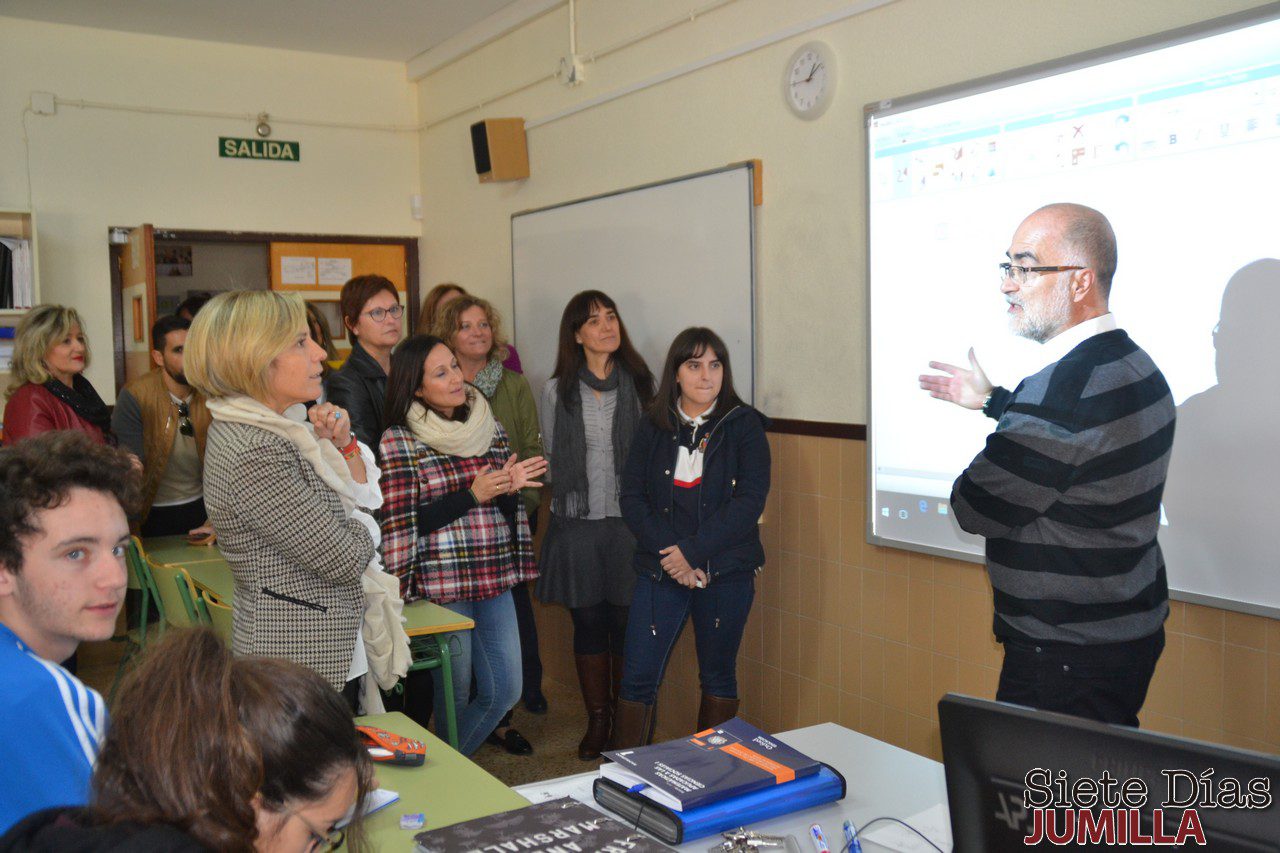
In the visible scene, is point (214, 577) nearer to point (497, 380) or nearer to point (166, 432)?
point (166, 432)

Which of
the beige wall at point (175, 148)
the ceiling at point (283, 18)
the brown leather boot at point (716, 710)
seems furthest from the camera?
the beige wall at point (175, 148)

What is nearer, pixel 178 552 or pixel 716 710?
pixel 716 710

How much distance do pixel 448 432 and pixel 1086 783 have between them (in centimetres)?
248

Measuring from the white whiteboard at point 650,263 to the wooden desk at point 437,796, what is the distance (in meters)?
2.13

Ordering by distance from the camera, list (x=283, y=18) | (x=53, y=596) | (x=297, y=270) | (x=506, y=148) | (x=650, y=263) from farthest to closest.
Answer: (x=297, y=270)
(x=283, y=18)
(x=506, y=148)
(x=650, y=263)
(x=53, y=596)

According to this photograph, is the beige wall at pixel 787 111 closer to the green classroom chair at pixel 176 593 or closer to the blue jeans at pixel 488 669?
the blue jeans at pixel 488 669

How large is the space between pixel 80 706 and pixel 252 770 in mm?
382

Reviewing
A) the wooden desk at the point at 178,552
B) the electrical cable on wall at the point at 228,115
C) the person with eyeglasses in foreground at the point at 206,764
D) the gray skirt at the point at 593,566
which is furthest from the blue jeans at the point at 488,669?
the electrical cable on wall at the point at 228,115

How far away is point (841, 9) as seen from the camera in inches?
130

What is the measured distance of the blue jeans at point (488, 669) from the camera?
3.29 metres

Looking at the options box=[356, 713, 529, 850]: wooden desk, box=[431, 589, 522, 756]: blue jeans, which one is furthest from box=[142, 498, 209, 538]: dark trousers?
box=[356, 713, 529, 850]: wooden desk

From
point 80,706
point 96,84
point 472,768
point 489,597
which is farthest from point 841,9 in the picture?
point 96,84

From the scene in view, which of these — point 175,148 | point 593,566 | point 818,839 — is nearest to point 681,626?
point 593,566

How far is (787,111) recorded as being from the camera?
140 inches
